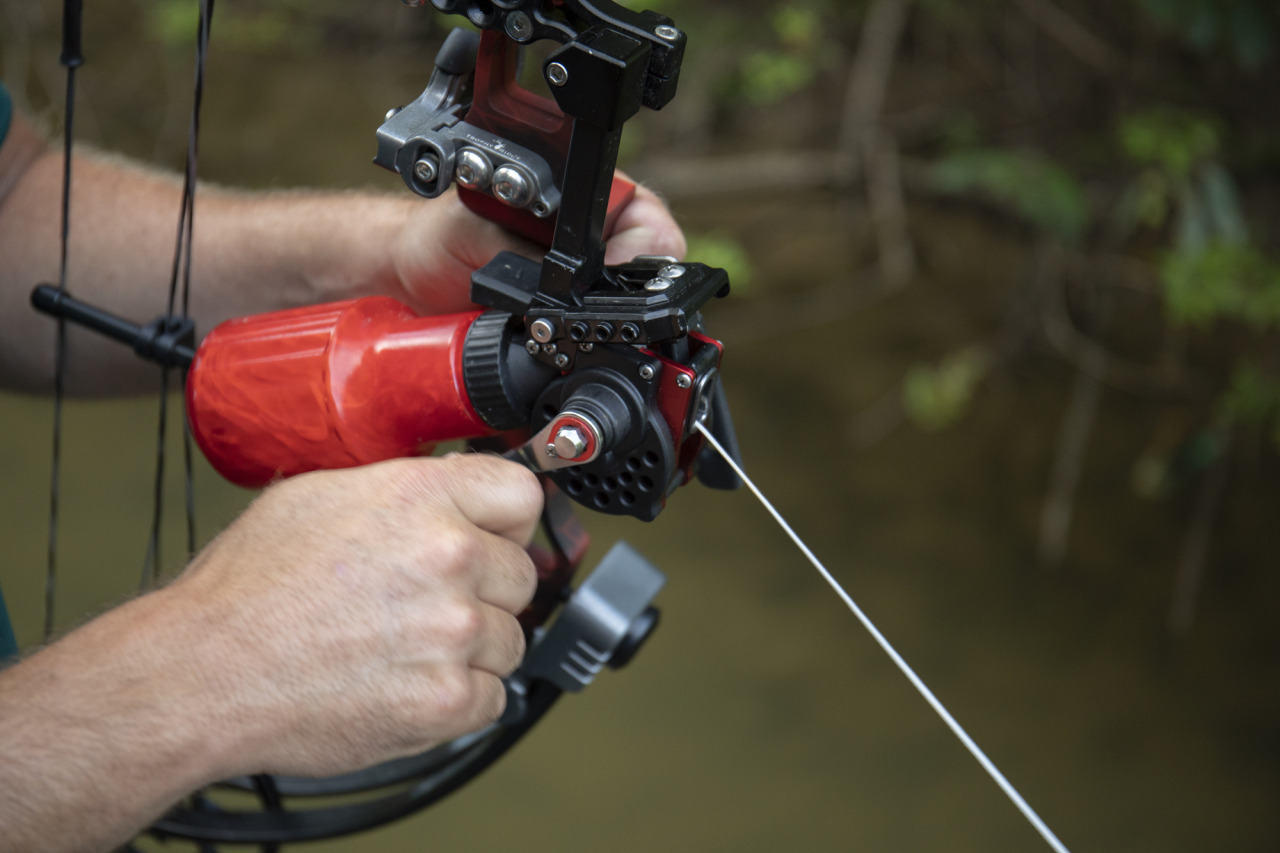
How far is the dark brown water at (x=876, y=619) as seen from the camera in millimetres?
1766

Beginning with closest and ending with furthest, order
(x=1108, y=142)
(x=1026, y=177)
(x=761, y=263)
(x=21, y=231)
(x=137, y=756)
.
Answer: (x=137, y=756)
(x=21, y=231)
(x=1026, y=177)
(x=1108, y=142)
(x=761, y=263)

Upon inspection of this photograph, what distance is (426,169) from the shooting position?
0.66 metres

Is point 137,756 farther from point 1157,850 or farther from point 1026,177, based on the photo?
point 1026,177

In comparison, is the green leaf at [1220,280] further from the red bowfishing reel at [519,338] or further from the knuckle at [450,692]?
the knuckle at [450,692]

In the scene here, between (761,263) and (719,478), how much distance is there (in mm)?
1995

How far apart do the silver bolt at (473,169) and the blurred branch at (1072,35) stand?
2166mm

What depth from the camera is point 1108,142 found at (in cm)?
235

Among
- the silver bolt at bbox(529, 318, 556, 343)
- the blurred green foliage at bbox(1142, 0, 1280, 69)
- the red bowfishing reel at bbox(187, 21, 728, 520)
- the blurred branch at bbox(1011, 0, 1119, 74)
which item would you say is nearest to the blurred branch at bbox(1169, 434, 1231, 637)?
the blurred green foliage at bbox(1142, 0, 1280, 69)

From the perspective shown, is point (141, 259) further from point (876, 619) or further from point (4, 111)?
point (876, 619)

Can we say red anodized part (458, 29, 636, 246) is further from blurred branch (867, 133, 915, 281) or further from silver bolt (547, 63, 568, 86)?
blurred branch (867, 133, 915, 281)

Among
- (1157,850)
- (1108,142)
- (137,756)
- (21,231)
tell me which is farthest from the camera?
(1108,142)

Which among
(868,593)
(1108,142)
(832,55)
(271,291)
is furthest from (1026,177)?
(271,291)

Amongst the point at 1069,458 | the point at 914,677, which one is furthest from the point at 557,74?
the point at 1069,458

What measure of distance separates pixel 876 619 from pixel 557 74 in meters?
1.59
